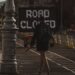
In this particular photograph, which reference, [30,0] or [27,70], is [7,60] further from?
[30,0]

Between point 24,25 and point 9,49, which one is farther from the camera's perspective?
point 24,25

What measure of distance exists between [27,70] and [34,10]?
323 inches

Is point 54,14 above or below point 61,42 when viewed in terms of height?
above

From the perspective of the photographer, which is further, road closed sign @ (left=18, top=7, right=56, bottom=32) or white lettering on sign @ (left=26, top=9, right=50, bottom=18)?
road closed sign @ (left=18, top=7, right=56, bottom=32)

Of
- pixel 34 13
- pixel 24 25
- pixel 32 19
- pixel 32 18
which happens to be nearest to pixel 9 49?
pixel 34 13

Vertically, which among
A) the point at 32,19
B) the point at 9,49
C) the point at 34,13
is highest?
the point at 34,13

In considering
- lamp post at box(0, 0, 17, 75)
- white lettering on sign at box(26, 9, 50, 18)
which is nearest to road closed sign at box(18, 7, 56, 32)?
white lettering on sign at box(26, 9, 50, 18)

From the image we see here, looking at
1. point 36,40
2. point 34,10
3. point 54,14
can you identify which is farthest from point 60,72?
point 54,14

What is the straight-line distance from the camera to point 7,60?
1773cm

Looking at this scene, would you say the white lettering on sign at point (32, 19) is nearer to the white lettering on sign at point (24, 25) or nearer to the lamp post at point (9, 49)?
the white lettering on sign at point (24, 25)

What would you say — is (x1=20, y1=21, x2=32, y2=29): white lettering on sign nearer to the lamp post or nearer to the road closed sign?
the road closed sign

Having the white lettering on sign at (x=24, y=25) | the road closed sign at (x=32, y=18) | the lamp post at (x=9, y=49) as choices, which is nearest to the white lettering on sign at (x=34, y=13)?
the road closed sign at (x=32, y=18)

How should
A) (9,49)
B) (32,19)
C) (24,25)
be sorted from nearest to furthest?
(9,49) < (24,25) < (32,19)

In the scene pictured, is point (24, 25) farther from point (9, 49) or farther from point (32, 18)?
point (9, 49)
